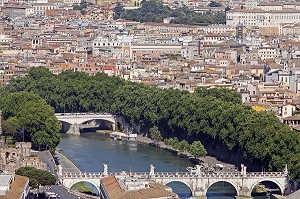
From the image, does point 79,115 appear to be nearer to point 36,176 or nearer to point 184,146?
point 184,146

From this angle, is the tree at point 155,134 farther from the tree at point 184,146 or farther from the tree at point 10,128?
the tree at point 10,128

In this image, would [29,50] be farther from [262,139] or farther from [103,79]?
[262,139]

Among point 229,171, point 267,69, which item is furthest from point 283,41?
point 229,171

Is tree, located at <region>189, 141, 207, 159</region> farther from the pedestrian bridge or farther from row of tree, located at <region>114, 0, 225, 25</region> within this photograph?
row of tree, located at <region>114, 0, 225, 25</region>

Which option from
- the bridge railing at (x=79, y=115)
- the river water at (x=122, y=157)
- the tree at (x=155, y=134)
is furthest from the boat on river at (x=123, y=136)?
the bridge railing at (x=79, y=115)

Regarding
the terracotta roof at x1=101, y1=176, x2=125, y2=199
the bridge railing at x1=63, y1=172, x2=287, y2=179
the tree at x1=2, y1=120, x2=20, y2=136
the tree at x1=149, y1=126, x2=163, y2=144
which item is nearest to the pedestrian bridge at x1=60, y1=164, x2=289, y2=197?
the bridge railing at x1=63, y1=172, x2=287, y2=179
